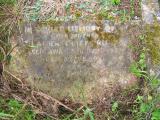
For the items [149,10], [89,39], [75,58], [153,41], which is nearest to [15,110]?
[75,58]

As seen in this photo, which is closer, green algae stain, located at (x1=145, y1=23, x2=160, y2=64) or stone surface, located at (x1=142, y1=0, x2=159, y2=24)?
green algae stain, located at (x1=145, y1=23, x2=160, y2=64)

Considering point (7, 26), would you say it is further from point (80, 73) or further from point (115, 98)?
point (115, 98)

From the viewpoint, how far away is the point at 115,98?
4.10m

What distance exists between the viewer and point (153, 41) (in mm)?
3910

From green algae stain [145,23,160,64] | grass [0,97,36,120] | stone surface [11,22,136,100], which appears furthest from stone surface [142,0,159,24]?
grass [0,97,36,120]

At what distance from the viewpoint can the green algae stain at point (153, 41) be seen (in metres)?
3.86

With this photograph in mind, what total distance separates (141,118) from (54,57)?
1084mm

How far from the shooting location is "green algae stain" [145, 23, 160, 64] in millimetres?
→ 3857

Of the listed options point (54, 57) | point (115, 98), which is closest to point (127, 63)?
point (115, 98)

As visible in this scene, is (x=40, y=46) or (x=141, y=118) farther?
(x=40, y=46)

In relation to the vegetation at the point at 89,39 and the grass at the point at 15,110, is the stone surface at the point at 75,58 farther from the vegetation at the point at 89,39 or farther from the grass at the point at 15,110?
the grass at the point at 15,110

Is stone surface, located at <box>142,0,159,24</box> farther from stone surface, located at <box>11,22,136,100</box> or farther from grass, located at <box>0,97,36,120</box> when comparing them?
grass, located at <box>0,97,36,120</box>

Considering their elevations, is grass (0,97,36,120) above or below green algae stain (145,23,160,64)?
below

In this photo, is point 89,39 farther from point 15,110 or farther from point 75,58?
point 15,110
